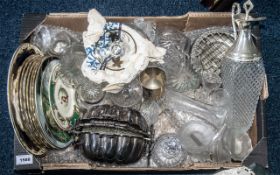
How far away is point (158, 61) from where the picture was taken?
3.61 feet

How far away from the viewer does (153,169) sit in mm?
1097

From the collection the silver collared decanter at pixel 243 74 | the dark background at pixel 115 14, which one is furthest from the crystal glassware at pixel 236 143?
the dark background at pixel 115 14

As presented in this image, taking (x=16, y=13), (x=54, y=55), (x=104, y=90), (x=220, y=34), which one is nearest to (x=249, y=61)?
(x=220, y=34)

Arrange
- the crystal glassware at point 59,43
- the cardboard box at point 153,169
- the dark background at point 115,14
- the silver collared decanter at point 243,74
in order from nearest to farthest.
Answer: the silver collared decanter at point 243,74 < the cardboard box at point 153,169 < the crystal glassware at point 59,43 < the dark background at point 115,14

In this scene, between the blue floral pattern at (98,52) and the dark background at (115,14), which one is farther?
the dark background at (115,14)

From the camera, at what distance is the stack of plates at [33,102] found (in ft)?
3.28

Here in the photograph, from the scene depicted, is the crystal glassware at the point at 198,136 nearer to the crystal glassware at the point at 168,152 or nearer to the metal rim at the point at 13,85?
the crystal glassware at the point at 168,152

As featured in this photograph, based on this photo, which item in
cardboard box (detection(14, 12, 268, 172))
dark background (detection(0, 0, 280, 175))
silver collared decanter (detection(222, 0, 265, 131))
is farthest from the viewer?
dark background (detection(0, 0, 280, 175))

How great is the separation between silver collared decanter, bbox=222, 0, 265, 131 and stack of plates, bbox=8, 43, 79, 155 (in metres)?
0.42

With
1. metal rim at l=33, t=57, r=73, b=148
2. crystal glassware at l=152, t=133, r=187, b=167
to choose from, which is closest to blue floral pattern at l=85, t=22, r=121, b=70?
metal rim at l=33, t=57, r=73, b=148

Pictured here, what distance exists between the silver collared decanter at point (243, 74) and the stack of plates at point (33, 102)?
420 mm

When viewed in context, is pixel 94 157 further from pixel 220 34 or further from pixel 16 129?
pixel 220 34

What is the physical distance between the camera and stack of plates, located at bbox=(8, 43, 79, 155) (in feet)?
3.28

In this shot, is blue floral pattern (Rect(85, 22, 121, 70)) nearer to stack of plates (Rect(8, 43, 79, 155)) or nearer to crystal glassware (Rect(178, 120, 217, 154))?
stack of plates (Rect(8, 43, 79, 155))
